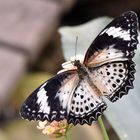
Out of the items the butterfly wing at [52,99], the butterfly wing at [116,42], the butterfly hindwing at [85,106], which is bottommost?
the butterfly hindwing at [85,106]

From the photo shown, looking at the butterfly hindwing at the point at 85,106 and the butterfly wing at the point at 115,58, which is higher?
the butterfly wing at the point at 115,58

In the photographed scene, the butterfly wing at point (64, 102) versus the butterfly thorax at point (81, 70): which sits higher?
the butterfly thorax at point (81, 70)

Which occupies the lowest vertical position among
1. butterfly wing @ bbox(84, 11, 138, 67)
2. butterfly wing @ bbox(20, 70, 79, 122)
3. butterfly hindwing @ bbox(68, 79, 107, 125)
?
butterfly hindwing @ bbox(68, 79, 107, 125)

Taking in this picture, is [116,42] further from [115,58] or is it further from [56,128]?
[56,128]

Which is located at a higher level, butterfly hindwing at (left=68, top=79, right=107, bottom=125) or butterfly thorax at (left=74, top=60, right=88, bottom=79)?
butterfly thorax at (left=74, top=60, right=88, bottom=79)

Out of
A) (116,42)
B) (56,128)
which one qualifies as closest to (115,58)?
(116,42)
